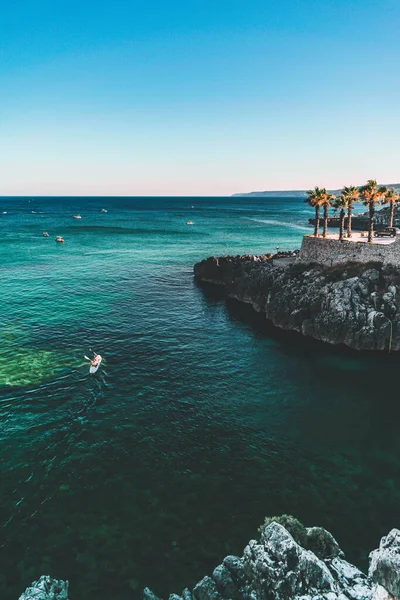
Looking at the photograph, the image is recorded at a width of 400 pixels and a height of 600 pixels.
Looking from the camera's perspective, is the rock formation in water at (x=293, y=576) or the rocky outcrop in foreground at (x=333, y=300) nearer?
the rock formation in water at (x=293, y=576)

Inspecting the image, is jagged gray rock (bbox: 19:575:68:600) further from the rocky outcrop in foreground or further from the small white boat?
the rocky outcrop in foreground

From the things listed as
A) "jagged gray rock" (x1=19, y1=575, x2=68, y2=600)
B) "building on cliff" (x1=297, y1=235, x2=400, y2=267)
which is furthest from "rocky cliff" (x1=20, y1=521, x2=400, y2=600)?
"building on cliff" (x1=297, y1=235, x2=400, y2=267)

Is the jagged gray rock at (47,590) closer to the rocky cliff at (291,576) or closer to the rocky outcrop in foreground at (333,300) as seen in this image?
the rocky cliff at (291,576)

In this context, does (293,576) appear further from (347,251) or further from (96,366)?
(347,251)

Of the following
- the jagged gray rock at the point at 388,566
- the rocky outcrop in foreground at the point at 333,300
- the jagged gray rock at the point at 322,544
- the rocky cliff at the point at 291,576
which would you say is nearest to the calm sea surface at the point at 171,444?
the rocky cliff at the point at 291,576

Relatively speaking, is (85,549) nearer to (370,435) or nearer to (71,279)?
(370,435)

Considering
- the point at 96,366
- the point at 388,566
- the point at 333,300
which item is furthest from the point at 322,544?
the point at 333,300

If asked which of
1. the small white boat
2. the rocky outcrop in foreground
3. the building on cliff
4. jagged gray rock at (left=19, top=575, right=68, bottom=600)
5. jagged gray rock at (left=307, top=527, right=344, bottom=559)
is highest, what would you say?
the building on cliff
